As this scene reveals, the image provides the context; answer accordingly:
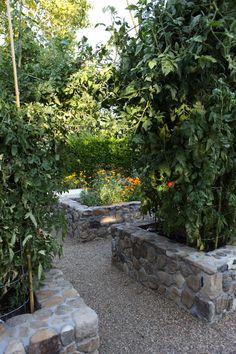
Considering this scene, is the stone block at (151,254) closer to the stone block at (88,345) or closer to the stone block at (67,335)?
the stone block at (88,345)

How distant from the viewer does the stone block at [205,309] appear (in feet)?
7.71

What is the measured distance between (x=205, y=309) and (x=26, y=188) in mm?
1591

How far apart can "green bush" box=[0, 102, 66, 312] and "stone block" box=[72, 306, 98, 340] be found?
0.37 metres

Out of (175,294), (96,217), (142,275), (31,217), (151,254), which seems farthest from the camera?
(96,217)

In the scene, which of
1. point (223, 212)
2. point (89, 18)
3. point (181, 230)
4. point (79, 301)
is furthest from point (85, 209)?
point (89, 18)

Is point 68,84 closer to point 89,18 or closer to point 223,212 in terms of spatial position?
point 223,212

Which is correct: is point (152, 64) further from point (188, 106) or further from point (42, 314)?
point (42, 314)

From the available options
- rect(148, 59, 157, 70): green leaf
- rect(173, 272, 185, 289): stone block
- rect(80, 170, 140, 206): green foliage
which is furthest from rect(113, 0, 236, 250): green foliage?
rect(80, 170, 140, 206): green foliage

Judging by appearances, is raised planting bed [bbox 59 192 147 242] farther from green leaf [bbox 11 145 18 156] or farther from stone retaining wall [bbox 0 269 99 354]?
green leaf [bbox 11 145 18 156]

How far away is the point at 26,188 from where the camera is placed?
1907 millimetres

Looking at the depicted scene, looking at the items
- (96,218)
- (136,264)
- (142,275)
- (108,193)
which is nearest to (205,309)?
(142,275)

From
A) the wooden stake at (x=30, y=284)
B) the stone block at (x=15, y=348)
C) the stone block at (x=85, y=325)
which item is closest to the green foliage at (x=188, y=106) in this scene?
the stone block at (x=85, y=325)

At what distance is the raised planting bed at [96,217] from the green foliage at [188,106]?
1.76 m

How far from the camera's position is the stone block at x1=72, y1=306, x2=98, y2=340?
5.90ft
